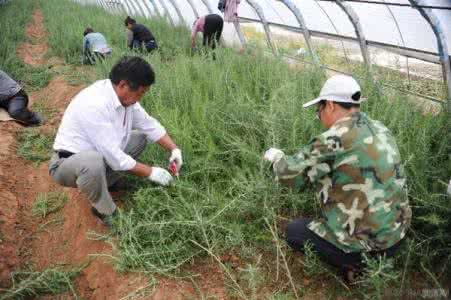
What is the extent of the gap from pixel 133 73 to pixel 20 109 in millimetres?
3225

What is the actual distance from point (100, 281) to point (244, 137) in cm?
153

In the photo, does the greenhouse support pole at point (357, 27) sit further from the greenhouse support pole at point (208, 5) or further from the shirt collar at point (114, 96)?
the greenhouse support pole at point (208, 5)

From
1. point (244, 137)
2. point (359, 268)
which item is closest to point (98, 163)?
point (244, 137)

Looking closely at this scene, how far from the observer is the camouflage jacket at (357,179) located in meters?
1.94

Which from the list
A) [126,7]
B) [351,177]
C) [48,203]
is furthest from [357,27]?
[126,7]

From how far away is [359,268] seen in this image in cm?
219

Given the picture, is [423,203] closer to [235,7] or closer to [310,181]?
[310,181]

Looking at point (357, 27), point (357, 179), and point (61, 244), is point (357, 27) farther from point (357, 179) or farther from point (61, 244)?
point (61, 244)

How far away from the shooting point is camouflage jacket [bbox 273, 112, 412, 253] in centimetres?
194

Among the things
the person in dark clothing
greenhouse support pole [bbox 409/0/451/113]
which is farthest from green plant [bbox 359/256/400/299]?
the person in dark clothing

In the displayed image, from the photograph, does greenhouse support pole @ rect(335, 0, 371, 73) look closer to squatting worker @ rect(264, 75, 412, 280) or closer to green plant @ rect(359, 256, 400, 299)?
squatting worker @ rect(264, 75, 412, 280)

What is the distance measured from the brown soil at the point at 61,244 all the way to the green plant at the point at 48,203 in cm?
5

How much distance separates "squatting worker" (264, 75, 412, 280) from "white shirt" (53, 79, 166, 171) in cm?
122

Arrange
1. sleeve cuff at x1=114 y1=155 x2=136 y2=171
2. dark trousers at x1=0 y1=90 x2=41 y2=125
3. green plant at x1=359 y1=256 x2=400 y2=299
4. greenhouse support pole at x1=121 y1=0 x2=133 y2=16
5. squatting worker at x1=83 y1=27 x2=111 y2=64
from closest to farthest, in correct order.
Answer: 1. green plant at x1=359 y1=256 x2=400 y2=299
2. sleeve cuff at x1=114 y1=155 x2=136 y2=171
3. dark trousers at x1=0 y1=90 x2=41 y2=125
4. squatting worker at x1=83 y1=27 x2=111 y2=64
5. greenhouse support pole at x1=121 y1=0 x2=133 y2=16
